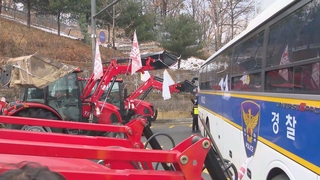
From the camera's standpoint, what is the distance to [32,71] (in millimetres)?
7680

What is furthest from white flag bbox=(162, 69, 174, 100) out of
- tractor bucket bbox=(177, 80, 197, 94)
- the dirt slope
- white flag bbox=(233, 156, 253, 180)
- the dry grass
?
the dirt slope

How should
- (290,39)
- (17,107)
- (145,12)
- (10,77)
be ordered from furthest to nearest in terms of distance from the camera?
1. (145,12)
2. (17,107)
3. (10,77)
4. (290,39)

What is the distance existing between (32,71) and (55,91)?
1.87 meters

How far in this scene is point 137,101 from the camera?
1334 centimetres

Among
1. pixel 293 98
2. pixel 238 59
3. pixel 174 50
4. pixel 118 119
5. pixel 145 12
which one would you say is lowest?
pixel 118 119

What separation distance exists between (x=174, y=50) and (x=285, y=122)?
26984mm

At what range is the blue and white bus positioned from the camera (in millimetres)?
2947

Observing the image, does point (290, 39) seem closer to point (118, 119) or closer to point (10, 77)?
point (10, 77)

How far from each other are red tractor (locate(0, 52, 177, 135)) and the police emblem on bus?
14.1 ft

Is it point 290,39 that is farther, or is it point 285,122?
point 290,39

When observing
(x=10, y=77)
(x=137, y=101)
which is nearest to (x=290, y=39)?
(x=10, y=77)

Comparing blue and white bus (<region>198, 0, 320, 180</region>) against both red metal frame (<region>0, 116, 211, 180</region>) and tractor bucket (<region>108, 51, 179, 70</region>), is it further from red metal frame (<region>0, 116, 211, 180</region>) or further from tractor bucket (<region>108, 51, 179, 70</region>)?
tractor bucket (<region>108, 51, 179, 70</region>)

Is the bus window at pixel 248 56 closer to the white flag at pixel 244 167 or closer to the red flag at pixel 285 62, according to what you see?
the red flag at pixel 285 62

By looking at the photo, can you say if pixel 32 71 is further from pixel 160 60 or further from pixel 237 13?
pixel 237 13
